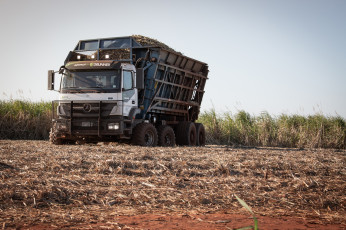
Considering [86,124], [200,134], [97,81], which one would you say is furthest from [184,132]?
[97,81]

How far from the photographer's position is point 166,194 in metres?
6.36

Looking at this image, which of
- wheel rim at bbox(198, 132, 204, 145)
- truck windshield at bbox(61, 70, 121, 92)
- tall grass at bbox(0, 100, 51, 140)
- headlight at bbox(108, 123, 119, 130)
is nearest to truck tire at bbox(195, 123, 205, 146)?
wheel rim at bbox(198, 132, 204, 145)

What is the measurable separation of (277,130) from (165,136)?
8.26m

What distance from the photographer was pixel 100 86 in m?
Answer: 14.9

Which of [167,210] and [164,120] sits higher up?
[164,120]

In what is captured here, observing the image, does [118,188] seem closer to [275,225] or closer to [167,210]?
[167,210]

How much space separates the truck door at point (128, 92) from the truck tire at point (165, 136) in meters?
2.19

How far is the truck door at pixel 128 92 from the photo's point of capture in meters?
14.9

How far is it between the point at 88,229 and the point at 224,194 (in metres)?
2.50

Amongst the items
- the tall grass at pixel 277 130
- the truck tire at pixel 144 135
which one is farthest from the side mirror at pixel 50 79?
the tall grass at pixel 277 130

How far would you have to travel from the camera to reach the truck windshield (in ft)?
48.8

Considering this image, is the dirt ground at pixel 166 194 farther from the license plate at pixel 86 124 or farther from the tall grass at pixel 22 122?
the tall grass at pixel 22 122

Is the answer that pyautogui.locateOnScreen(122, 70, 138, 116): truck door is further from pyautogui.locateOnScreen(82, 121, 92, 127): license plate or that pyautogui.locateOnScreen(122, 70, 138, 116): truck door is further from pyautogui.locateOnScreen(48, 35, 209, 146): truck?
pyautogui.locateOnScreen(82, 121, 92, 127): license plate

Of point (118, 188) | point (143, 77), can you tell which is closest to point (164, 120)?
point (143, 77)
